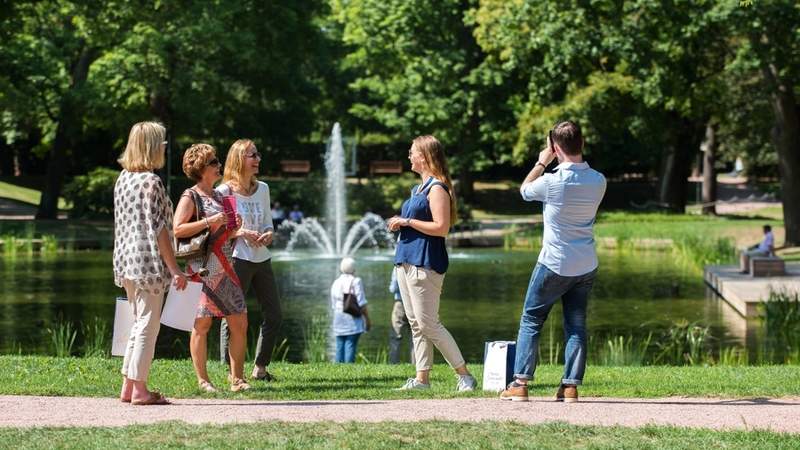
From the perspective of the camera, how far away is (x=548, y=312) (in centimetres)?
890

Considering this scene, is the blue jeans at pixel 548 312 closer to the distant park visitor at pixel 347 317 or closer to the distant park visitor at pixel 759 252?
the distant park visitor at pixel 347 317

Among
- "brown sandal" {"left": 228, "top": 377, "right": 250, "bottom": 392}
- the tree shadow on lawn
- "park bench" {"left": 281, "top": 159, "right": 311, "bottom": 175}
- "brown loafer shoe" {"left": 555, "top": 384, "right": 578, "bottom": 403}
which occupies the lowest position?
the tree shadow on lawn

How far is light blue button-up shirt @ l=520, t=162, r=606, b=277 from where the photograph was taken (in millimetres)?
8812

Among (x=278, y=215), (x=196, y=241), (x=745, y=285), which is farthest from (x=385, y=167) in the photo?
(x=196, y=241)

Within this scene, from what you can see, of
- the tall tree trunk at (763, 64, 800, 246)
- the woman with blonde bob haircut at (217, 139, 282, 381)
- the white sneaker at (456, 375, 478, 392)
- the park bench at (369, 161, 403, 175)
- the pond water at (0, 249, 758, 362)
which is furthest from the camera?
the park bench at (369, 161, 403, 175)

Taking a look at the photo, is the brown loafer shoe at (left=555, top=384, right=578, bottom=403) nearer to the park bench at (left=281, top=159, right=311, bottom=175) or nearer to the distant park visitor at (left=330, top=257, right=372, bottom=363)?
the distant park visitor at (left=330, top=257, right=372, bottom=363)

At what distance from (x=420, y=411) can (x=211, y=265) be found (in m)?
1.94

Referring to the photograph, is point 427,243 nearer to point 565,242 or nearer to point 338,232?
point 565,242

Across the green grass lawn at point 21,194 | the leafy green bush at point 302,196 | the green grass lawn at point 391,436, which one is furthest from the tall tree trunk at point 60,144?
the green grass lawn at point 391,436

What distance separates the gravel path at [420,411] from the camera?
26.5ft

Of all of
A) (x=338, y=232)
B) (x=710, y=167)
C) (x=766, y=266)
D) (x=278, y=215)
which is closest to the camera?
(x=766, y=266)

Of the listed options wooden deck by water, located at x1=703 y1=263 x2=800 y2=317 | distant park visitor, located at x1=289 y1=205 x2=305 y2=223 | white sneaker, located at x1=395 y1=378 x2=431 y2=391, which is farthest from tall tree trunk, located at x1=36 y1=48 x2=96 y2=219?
white sneaker, located at x1=395 y1=378 x2=431 y2=391

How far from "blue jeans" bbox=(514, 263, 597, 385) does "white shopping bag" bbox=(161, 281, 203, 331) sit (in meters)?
2.18

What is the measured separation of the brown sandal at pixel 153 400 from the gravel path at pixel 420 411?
0.07m
